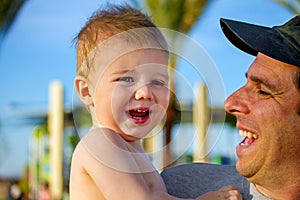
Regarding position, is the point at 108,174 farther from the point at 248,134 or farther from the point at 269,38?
the point at 269,38

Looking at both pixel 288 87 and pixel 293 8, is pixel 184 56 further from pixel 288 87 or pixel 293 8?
→ pixel 293 8

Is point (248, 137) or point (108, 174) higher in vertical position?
point (248, 137)

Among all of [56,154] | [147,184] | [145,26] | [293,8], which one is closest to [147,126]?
[147,184]

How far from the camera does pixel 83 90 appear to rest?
2.54m

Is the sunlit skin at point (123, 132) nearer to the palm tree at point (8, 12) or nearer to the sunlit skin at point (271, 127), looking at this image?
the sunlit skin at point (271, 127)

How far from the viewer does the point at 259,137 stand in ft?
7.66

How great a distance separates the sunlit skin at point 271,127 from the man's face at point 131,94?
24 cm

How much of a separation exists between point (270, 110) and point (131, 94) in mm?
428

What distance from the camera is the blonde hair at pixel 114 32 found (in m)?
2.51

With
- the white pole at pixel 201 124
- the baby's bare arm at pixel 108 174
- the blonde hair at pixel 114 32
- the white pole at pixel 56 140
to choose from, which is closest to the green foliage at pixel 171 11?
the white pole at pixel 56 140

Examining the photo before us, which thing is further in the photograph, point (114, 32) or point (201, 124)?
point (201, 124)

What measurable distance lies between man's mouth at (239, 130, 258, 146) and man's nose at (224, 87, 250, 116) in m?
0.06

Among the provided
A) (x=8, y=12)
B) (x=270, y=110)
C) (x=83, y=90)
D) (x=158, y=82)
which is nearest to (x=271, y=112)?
(x=270, y=110)

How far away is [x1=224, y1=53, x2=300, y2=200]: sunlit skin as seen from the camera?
2.33 m
